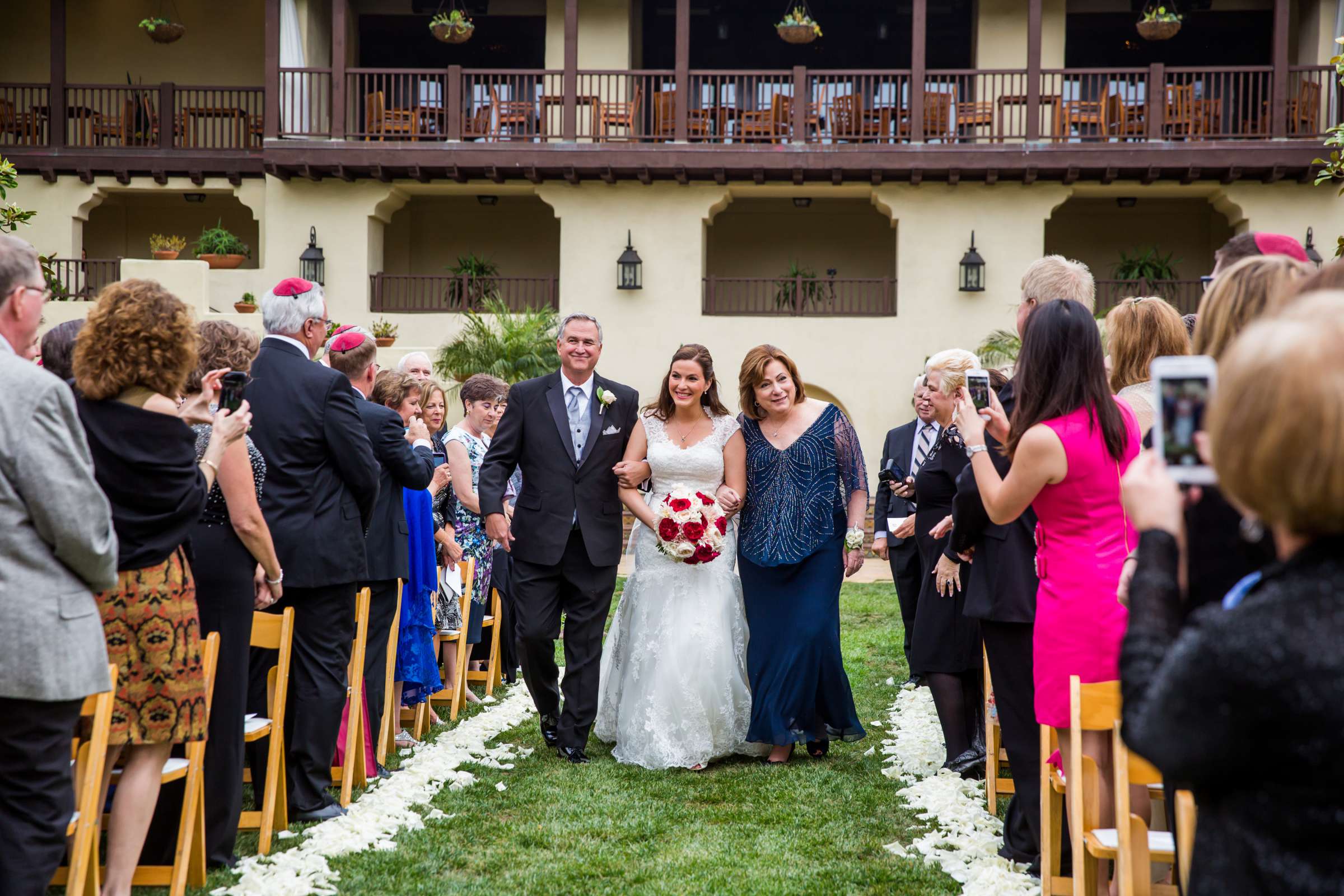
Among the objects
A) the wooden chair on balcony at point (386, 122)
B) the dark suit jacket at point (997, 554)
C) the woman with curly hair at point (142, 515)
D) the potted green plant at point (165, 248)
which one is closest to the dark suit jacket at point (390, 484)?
the woman with curly hair at point (142, 515)

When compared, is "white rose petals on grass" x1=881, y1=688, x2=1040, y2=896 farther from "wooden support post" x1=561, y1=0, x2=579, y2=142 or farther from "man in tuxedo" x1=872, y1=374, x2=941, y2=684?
"wooden support post" x1=561, y1=0, x2=579, y2=142

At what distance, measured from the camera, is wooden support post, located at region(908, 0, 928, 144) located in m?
21.3

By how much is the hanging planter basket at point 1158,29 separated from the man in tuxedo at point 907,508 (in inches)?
620

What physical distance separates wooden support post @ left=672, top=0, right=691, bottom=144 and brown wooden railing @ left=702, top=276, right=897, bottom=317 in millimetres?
2675

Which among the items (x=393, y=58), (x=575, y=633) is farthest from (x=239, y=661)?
(x=393, y=58)

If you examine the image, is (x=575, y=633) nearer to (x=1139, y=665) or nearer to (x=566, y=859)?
(x=566, y=859)

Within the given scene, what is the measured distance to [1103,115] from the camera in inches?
833

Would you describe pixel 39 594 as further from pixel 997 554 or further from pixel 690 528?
pixel 690 528

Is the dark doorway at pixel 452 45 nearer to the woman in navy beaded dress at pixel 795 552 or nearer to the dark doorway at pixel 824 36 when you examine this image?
the dark doorway at pixel 824 36

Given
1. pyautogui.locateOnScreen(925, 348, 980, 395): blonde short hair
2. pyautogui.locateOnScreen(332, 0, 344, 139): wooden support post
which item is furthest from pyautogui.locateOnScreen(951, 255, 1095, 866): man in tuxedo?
pyautogui.locateOnScreen(332, 0, 344, 139): wooden support post

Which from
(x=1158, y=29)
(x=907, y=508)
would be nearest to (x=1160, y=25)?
(x=1158, y=29)

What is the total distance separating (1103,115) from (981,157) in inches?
85.3

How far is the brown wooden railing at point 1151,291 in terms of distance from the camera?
22.4 metres

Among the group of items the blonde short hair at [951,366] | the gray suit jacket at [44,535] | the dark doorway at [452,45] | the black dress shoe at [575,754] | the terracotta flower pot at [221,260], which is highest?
the dark doorway at [452,45]
